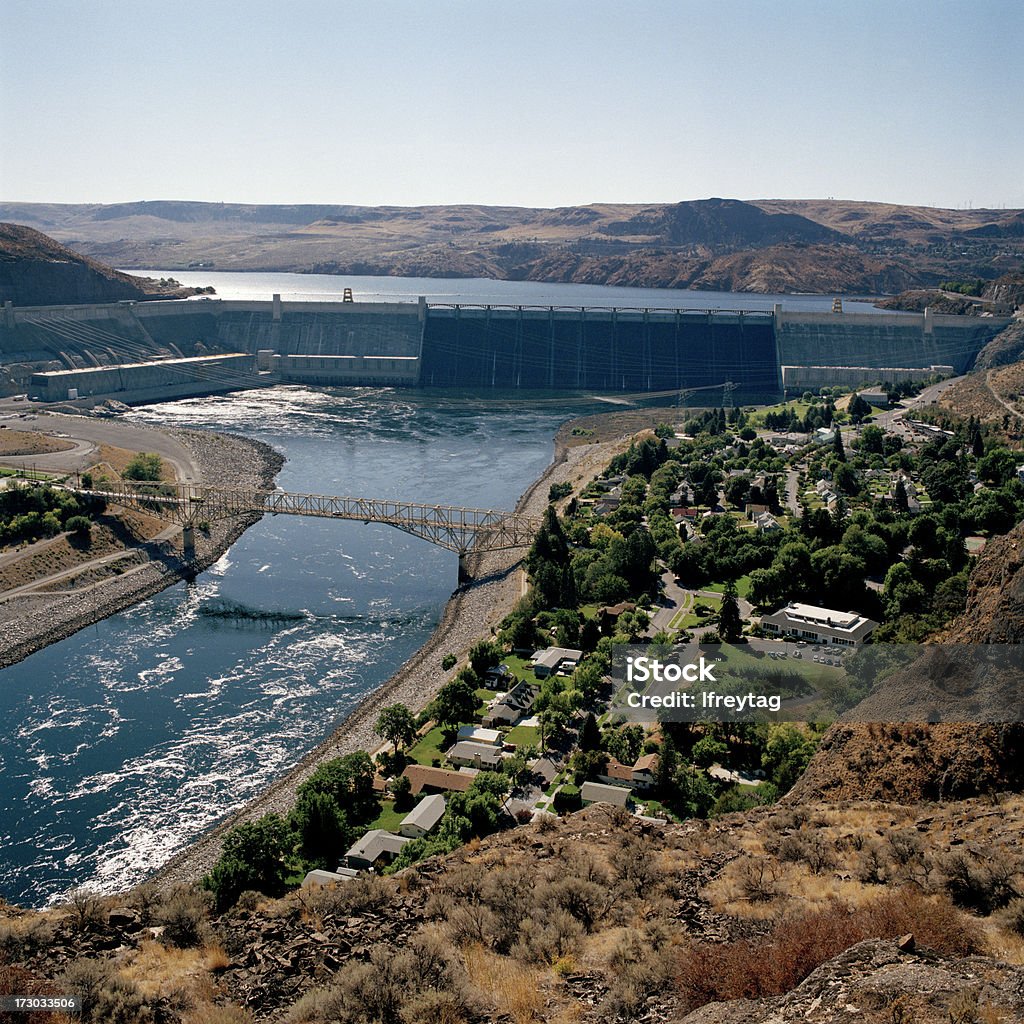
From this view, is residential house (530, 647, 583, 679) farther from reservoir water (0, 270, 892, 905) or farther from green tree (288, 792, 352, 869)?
green tree (288, 792, 352, 869)

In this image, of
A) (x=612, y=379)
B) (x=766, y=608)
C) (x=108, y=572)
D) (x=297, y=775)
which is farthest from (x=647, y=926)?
(x=612, y=379)

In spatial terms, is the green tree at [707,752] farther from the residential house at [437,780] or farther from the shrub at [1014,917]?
the shrub at [1014,917]

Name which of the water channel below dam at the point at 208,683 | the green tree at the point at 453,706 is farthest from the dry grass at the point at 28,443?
the green tree at the point at 453,706

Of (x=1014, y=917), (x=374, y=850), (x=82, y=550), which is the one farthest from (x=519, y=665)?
(x=82, y=550)

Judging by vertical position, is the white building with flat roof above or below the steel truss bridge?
below

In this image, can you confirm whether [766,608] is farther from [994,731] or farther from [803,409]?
[803,409]

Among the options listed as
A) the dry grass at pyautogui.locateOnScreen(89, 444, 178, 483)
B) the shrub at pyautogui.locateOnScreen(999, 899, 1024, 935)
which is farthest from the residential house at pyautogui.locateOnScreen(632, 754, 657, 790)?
the dry grass at pyautogui.locateOnScreen(89, 444, 178, 483)
